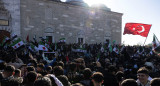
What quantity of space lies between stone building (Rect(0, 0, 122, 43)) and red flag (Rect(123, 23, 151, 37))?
13.1 metres

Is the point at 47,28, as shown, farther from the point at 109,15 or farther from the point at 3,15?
the point at 109,15

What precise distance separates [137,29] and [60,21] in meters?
14.6

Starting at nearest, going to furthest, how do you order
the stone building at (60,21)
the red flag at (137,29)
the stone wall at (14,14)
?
the red flag at (137,29) < the stone wall at (14,14) < the stone building at (60,21)

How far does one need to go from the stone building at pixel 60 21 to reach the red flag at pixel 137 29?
13.1 metres

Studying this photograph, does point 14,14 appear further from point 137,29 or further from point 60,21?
point 137,29

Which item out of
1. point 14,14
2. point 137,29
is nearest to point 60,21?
point 14,14

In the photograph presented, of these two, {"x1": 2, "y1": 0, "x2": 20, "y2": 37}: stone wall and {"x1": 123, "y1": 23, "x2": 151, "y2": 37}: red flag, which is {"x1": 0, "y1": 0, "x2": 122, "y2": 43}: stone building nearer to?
{"x1": 2, "y1": 0, "x2": 20, "y2": 37}: stone wall

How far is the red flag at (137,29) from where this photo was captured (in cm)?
1038

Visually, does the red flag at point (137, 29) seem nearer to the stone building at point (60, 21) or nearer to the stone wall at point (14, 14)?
the stone building at point (60, 21)

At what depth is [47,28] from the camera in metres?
22.1

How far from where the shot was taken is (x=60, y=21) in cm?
2350

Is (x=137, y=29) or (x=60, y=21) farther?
(x=60, y=21)

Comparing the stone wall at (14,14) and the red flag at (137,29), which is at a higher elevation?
the stone wall at (14,14)

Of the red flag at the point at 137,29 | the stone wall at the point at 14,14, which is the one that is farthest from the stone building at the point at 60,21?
the red flag at the point at 137,29
